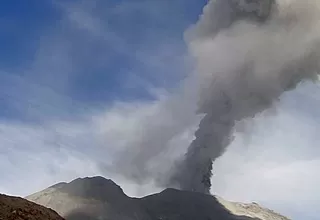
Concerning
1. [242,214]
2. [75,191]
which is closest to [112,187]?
[75,191]

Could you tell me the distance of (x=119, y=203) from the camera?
16962cm

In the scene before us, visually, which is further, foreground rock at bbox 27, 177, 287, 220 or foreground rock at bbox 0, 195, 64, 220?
foreground rock at bbox 27, 177, 287, 220

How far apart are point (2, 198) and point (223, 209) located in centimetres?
15127

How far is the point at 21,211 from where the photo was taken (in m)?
40.9

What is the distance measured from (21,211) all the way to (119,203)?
13107 centimetres

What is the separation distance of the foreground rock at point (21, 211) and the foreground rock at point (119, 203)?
357ft

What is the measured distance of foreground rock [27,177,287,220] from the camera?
518 feet

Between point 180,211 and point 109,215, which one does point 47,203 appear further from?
point 180,211

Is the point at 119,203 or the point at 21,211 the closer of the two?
the point at 21,211

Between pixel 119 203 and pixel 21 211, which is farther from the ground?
pixel 119 203

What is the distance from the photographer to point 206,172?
614 feet

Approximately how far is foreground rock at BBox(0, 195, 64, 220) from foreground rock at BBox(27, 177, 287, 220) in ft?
357

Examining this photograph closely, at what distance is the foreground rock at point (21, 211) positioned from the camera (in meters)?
39.8

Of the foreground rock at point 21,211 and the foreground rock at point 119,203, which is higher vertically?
the foreground rock at point 119,203
